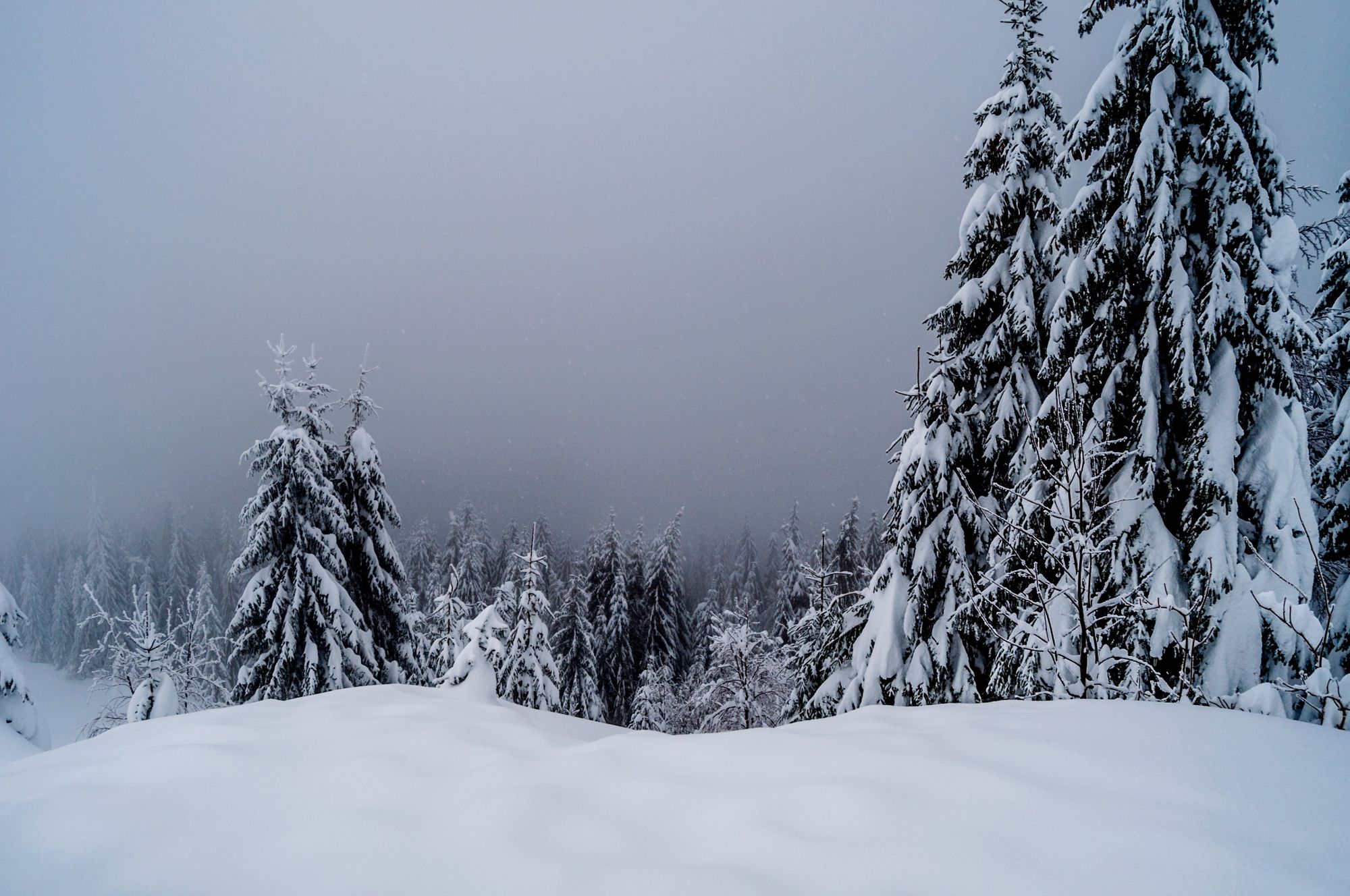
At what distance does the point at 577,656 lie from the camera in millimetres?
25906

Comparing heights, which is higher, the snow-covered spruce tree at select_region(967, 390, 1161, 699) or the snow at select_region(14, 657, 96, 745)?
the snow-covered spruce tree at select_region(967, 390, 1161, 699)

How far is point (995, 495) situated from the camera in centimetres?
873

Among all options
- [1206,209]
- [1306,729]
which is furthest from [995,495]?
[1306,729]

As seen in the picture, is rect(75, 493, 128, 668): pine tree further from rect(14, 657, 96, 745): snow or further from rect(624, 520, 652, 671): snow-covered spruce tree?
rect(624, 520, 652, 671): snow-covered spruce tree

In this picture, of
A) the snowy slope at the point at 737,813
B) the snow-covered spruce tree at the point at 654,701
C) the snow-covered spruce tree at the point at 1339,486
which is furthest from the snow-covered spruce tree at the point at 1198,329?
the snow-covered spruce tree at the point at 654,701

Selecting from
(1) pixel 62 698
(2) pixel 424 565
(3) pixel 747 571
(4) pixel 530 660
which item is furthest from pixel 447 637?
(1) pixel 62 698

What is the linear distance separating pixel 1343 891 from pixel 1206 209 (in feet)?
25.1

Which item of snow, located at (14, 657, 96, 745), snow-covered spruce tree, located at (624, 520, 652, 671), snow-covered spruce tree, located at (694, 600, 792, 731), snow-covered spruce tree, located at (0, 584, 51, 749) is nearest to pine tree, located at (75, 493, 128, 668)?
snow, located at (14, 657, 96, 745)

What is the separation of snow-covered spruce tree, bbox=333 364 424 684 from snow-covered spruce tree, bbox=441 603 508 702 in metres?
7.29

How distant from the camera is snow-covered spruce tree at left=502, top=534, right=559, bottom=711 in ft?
43.2

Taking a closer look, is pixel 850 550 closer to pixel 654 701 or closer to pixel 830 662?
pixel 654 701

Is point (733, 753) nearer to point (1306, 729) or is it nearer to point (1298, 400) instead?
→ point (1306, 729)

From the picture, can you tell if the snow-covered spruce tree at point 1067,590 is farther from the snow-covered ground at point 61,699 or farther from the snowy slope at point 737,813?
the snow-covered ground at point 61,699

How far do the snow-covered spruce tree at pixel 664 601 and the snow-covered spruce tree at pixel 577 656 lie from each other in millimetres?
3885
